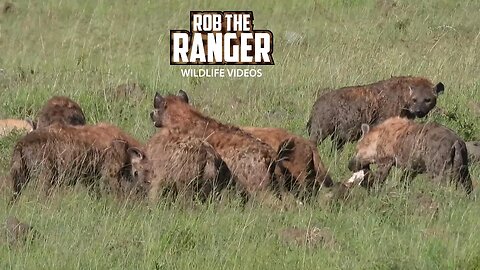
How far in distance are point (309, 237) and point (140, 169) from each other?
1.61 metres

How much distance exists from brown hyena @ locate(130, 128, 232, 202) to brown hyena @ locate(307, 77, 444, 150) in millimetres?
2219

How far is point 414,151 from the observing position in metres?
8.29

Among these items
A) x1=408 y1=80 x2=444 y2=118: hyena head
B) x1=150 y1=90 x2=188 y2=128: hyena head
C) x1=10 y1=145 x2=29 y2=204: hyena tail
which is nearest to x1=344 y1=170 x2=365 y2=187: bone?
x1=150 y1=90 x2=188 y2=128: hyena head

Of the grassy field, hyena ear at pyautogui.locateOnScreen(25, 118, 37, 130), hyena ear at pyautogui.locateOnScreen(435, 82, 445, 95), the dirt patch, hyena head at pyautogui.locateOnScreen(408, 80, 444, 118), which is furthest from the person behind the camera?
hyena head at pyautogui.locateOnScreen(408, 80, 444, 118)

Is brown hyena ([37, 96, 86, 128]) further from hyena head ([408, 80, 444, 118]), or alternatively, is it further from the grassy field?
hyena head ([408, 80, 444, 118])

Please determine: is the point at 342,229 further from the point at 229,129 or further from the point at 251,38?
the point at 251,38

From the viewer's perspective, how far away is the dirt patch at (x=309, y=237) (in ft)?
21.7

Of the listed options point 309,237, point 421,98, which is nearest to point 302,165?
point 309,237

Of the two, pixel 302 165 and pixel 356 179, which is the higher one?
pixel 302 165

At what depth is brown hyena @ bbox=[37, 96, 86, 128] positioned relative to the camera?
29.1ft

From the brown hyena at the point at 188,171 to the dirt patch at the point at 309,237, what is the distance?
880 millimetres

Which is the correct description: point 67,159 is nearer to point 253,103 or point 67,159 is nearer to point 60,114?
point 60,114

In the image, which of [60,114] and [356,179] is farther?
[60,114]

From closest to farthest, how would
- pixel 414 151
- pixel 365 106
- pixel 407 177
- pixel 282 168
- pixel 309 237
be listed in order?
pixel 309 237, pixel 282 168, pixel 407 177, pixel 414 151, pixel 365 106
